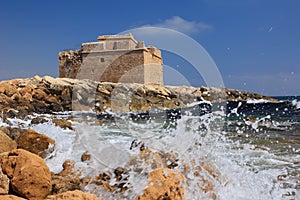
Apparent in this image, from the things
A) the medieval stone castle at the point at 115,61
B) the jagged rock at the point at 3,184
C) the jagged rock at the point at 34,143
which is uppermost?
the medieval stone castle at the point at 115,61

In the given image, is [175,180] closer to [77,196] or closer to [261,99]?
[77,196]

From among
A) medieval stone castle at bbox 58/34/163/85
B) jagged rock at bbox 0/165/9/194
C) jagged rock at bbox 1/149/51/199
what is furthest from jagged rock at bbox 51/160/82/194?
medieval stone castle at bbox 58/34/163/85

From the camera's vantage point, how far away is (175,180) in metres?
2.42

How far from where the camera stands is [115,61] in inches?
873

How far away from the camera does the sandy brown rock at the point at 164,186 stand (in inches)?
90.5

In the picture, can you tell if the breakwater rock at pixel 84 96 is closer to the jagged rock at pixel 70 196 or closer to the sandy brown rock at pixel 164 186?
the sandy brown rock at pixel 164 186

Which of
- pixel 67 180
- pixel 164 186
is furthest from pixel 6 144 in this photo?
pixel 164 186

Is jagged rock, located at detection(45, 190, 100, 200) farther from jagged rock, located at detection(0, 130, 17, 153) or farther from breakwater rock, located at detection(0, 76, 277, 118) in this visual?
breakwater rock, located at detection(0, 76, 277, 118)

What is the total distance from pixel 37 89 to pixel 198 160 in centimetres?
1409

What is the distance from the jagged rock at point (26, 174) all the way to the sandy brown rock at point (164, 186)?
76 centimetres

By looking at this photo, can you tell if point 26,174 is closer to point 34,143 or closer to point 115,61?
point 34,143

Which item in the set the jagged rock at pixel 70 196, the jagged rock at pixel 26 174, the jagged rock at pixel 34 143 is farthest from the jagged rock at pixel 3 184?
the jagged rock at pixel 34 143

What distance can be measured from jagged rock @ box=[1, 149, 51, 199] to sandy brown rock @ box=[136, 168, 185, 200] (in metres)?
0.76

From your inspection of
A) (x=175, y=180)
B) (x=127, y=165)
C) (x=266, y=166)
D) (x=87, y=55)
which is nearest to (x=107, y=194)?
(x=127, y=165)
